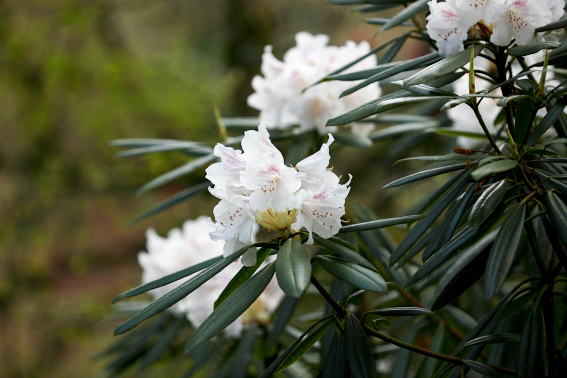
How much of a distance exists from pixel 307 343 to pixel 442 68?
1.10 ft

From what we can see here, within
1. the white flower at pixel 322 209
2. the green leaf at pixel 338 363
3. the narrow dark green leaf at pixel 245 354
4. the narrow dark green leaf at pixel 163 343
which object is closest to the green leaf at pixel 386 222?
the white flower at pixel 322 209

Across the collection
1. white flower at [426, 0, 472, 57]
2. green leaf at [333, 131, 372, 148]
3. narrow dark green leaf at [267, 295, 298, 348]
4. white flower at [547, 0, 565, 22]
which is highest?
green leaf at [333, 131, 372, 148]

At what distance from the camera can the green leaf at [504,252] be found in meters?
0.46

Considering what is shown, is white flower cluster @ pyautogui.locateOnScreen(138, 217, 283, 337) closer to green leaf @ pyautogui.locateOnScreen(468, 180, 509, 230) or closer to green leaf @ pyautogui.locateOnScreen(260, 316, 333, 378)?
green leaf @ pyautogui.locateOnScreen(260, 316, 333, 378)

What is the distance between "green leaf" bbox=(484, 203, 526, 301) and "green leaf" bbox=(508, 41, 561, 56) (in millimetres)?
161

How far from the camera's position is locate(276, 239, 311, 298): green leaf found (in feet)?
1.43

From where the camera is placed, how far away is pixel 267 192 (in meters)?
0.51

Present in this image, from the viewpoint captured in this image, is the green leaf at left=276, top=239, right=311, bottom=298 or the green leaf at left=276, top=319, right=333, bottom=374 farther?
the green leaf at left=276, top=319, right=333, bottom=374

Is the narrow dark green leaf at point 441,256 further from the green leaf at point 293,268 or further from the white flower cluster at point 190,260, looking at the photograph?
the white flower cluster at point 190,260

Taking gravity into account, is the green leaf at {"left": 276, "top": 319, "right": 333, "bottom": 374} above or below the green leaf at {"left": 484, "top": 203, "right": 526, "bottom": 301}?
above

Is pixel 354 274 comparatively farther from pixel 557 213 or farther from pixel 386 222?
pixel 557 213

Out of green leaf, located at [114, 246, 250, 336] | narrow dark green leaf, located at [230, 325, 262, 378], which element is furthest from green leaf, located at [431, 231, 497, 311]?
narrow dark green leaf, located at [230, 325, 262, 378]

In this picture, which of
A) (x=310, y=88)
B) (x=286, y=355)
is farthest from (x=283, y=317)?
(x=310, y=88)

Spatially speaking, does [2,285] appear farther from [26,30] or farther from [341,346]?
[341,346]
